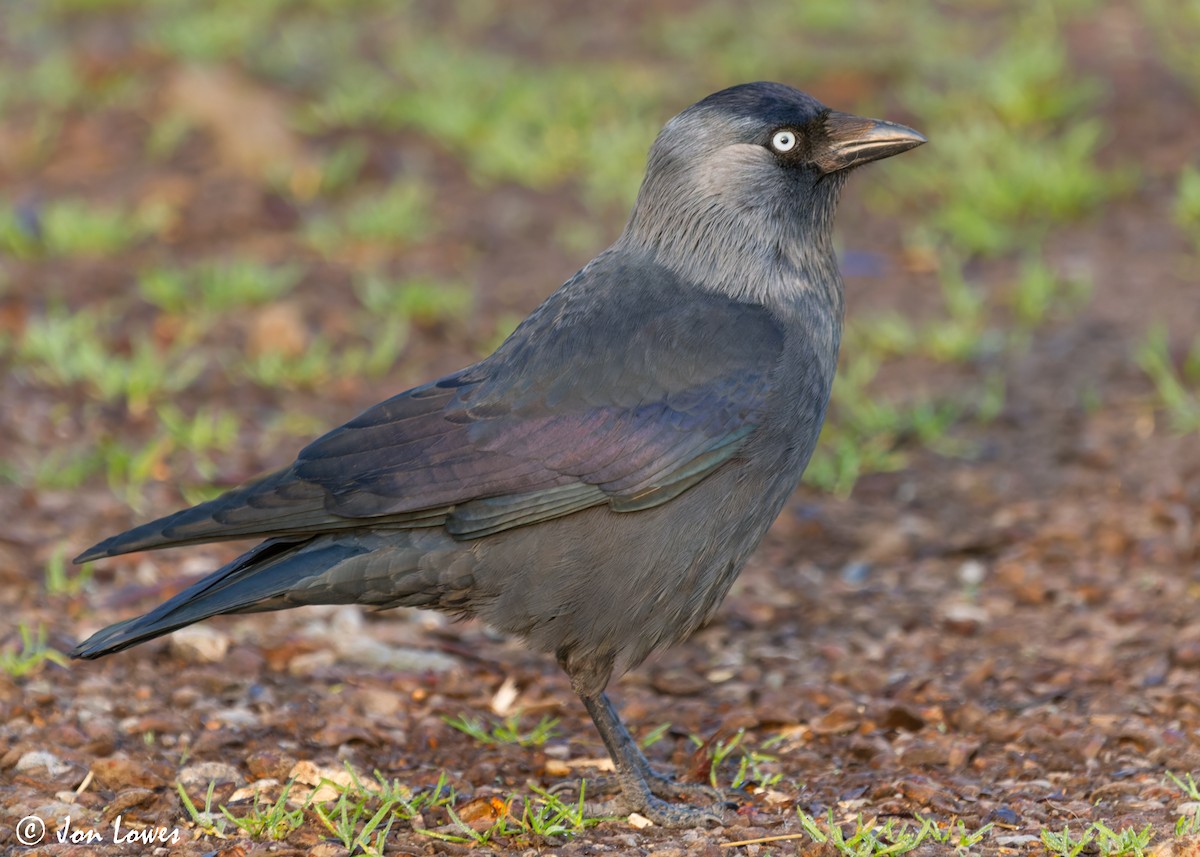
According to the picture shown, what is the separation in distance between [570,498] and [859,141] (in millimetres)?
1489

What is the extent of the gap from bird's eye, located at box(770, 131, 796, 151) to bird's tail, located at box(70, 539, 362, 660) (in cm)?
177

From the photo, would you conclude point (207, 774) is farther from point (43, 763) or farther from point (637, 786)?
point (637, 786)

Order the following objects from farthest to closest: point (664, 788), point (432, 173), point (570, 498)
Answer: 1. point (432, 173)
2. point (664, 788)
3. point (570, 498)

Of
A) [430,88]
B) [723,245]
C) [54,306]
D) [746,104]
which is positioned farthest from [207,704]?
[430,88]

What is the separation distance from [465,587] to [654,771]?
83 centimetres

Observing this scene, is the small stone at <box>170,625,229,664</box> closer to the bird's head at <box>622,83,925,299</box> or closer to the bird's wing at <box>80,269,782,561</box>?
the bird's wing at <box>80,269,782,561</box>

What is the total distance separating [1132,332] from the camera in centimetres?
713

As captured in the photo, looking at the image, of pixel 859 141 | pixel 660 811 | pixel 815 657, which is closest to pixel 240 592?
pixel 660 811

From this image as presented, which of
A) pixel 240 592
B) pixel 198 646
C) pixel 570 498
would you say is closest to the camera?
pixel 240 592

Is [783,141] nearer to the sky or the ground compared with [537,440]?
nearer to the sky

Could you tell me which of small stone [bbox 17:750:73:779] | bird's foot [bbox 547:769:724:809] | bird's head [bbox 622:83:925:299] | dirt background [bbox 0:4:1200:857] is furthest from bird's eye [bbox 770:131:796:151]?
small stone [bbox 17:750:73:779]

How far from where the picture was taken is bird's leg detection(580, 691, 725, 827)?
4027 millimetres

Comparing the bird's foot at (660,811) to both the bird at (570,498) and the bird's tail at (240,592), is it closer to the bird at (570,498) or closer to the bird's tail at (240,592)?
the bird at (570,498)

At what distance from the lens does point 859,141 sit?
464 cm
